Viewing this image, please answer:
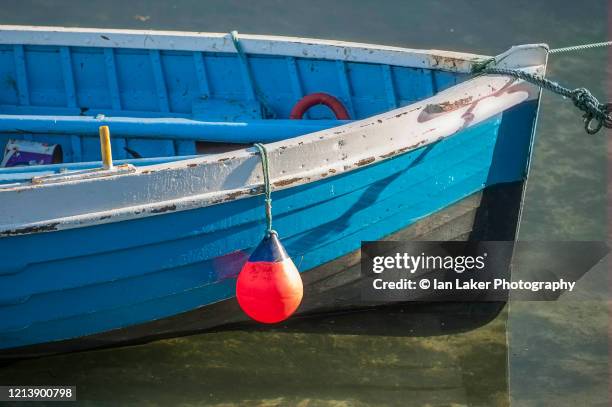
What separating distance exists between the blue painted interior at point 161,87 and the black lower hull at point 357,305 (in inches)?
38.1

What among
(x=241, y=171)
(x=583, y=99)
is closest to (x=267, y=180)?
(x=241, y=171)

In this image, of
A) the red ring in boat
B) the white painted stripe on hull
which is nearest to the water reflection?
the white painted stripe on hull

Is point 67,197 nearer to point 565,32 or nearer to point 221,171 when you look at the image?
point 221,171

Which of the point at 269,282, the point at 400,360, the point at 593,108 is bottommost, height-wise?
the point at 400,360

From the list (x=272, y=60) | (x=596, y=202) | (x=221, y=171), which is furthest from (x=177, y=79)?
(x=596, y=202)

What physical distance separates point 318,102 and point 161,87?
1146 mm

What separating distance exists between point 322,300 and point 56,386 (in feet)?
5.29

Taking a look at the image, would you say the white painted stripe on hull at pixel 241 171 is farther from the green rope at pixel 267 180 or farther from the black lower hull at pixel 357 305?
the black lower hull at pixel 357 305

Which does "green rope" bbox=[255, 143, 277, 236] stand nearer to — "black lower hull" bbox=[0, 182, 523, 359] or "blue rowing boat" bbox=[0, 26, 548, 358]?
"blue rowing boat" bbox=[0, 26, 548, 358]

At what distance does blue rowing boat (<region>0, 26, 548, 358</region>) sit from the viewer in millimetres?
5922

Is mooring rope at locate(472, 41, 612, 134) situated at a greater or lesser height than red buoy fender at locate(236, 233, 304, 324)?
greater

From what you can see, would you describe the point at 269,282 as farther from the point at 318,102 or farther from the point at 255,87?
the point at 255,87

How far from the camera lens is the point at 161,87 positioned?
7.72m

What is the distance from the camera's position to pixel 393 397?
632 cm
